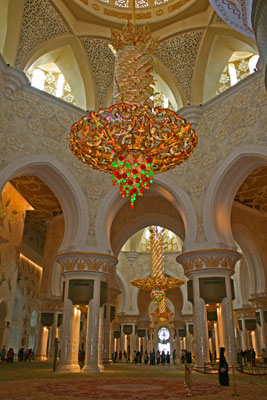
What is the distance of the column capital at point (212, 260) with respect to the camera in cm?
851

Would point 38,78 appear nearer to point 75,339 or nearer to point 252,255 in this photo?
point 75,339

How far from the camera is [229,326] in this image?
26.7 feet

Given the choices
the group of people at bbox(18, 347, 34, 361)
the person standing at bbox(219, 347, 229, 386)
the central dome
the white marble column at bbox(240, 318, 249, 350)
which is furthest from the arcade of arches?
the white marble column at bbox(240, 318, 249, 350)

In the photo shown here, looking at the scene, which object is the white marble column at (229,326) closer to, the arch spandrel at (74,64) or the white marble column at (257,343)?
the white marble column at (257,343)

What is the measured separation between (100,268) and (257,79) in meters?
6.18

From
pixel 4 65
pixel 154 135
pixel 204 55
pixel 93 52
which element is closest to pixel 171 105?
pixel 204 55

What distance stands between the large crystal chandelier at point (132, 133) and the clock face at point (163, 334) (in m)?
25.2

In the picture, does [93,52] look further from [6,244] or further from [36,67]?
[6,244]

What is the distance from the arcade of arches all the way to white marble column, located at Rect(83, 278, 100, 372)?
0.09ft

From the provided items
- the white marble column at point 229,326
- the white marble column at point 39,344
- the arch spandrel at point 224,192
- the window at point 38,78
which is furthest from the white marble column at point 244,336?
the window at point 38,78

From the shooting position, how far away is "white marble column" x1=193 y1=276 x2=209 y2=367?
8078 millimetres

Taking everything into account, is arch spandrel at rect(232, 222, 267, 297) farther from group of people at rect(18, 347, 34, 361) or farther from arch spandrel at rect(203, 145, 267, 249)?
group of people at rect(18, 347, 34, 361)

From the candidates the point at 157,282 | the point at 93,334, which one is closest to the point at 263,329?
the point at 157,282

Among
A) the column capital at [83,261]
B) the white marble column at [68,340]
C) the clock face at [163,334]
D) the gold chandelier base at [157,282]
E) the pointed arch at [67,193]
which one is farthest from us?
the clock face at [163,334]
